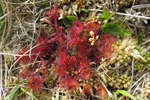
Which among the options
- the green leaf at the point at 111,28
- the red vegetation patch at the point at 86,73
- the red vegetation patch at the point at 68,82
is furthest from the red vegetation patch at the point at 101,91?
the green leaf at the point at 111,28

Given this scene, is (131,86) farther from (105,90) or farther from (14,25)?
(14,25)

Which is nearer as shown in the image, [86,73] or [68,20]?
[86,73]

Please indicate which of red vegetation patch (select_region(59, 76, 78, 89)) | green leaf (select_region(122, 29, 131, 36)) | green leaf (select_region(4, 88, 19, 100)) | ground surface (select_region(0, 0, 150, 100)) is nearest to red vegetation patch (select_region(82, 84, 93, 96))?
ground surface (select_region(0, 0, 150, 100))

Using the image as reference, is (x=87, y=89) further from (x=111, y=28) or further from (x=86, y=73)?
(x=111, y=28)


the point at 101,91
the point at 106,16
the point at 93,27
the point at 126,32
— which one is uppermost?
the point at 106,16

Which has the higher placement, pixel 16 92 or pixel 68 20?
pixel 68 20

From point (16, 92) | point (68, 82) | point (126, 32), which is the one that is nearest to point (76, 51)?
point (68, 82)

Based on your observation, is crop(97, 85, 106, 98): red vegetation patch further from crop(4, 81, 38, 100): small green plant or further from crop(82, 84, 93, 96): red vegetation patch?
crop(4, 81, 38, 100): small green plant

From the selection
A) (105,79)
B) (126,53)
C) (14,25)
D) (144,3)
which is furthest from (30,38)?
(144,3)
